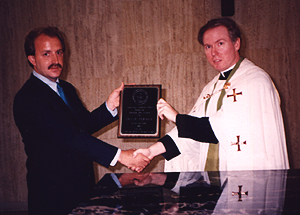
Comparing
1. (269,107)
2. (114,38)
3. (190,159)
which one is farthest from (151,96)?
(114,38)

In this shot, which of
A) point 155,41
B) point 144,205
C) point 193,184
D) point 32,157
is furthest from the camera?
point 155,41

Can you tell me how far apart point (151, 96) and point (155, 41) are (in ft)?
5.07

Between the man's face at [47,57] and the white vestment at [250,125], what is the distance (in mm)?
1519

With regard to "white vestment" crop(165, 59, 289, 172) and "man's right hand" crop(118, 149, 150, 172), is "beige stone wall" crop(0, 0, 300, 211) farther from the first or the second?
"white vestment" crop(165, 59, 289, 172)

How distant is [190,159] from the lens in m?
2.39

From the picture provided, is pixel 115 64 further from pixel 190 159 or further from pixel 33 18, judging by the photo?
pixel 190 159

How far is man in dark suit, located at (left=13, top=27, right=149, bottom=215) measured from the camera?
2135 mm

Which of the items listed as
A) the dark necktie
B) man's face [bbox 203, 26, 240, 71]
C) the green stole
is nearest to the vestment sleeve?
the green stole

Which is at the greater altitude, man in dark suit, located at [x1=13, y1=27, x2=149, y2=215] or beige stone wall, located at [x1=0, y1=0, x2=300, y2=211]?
beige stone wall, located at [x1=0, y1=0, x2=300, y2=211]

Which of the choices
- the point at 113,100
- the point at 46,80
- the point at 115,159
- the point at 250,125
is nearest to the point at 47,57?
the point at 46,80

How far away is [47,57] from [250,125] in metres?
1.91

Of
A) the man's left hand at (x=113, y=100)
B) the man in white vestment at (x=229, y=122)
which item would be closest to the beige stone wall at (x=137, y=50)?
the man's left hand at (x=113, y=100)

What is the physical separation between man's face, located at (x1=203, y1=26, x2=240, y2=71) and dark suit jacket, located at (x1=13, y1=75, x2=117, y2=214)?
1246 mm

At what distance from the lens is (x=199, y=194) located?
3.86 ft
